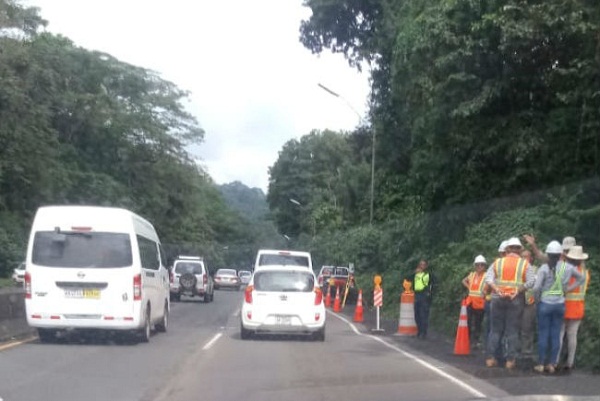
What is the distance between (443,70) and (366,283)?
62.6 ft

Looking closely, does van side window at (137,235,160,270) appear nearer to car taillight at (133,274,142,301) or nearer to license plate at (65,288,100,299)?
car taillight at (133,274,142,301)

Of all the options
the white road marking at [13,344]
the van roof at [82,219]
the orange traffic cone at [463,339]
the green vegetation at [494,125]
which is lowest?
the white road marking at [13,344]

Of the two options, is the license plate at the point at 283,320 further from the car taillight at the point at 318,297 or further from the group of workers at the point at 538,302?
the group of workers at the point at 538,302

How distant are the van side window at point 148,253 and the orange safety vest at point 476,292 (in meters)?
6.40

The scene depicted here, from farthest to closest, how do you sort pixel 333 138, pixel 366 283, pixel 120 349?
1. pixel 333 138
2. pixel 366 283
3. pixel 120 349

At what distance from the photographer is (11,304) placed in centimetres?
2550

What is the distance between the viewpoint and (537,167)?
2847 centimetres

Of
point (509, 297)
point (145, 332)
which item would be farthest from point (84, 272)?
point (509, 297)

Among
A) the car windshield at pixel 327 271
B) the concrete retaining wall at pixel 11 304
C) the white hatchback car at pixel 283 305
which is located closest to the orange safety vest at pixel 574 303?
the white hatchback car at pixel 283 305

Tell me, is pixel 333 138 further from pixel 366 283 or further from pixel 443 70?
pixel 443 70

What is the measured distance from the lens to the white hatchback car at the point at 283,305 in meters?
22.8

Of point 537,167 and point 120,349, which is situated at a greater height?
point 537,167

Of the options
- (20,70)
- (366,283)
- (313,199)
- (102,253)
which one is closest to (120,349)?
(102,253)

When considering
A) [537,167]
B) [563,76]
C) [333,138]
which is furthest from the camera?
[333,138]
